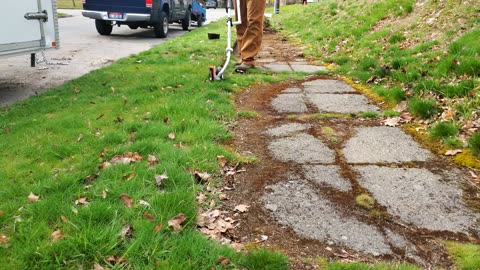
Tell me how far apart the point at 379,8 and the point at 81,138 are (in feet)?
22.8

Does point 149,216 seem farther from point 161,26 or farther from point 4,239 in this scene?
point 161,26

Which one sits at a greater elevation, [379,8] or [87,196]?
[379,8]

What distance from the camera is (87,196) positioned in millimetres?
2660

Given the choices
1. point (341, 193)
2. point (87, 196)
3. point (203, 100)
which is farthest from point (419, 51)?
point (87, 196)

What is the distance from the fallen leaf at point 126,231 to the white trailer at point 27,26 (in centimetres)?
406

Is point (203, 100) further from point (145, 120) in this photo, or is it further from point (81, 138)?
point (81, 138)

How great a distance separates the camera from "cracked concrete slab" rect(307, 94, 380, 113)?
15.4 ft

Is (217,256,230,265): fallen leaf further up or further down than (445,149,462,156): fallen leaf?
further down

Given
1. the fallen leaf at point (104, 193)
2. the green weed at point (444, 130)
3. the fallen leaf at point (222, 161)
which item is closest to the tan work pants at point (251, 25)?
the green weed at point (444, 130)

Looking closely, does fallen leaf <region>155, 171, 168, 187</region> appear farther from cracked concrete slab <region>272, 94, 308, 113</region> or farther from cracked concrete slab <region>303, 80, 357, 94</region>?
cracked concrete slab <region>303, 80, 357, 94</region>

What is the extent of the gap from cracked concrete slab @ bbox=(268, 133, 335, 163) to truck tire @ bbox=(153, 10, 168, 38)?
33.4 feet

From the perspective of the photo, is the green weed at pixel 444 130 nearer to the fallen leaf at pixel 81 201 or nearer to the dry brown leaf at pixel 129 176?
the dry brown leaf at pixel 129 176

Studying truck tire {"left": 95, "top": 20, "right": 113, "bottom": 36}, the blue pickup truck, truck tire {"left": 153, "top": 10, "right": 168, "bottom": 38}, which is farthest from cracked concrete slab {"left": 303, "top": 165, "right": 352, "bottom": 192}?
truck tire {"left": 95, "top": 20, "right": 113, "bottom": 36}

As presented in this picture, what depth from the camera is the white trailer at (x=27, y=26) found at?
5.24 m
